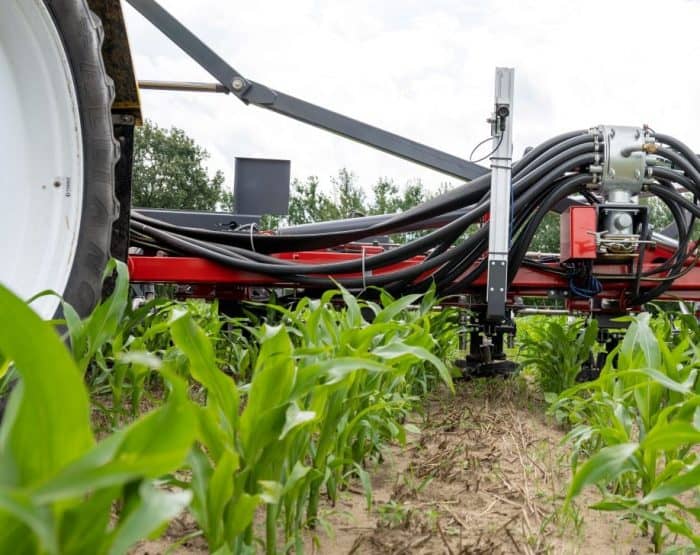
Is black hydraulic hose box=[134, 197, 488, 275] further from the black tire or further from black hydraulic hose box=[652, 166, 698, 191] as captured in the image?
the black tire

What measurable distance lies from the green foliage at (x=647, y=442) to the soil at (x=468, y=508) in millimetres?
92

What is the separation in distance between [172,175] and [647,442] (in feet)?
104

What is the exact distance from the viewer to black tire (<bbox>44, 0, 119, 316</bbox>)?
152 cm

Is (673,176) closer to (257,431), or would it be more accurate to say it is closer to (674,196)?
(674,196)

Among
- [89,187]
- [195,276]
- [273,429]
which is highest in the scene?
[89,187]

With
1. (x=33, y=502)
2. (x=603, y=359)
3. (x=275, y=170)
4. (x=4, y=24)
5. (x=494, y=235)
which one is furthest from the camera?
(x=275, y=170)

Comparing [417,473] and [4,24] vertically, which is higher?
[4,24]

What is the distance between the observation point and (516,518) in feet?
4.69

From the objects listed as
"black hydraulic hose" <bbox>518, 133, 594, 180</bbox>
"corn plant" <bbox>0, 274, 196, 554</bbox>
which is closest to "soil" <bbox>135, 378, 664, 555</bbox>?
"corn plant" <bbox>0, 274, 196, 554</bbox>

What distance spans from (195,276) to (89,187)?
4.22 feet

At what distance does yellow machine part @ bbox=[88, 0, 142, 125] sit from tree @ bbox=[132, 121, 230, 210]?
94.5 ft

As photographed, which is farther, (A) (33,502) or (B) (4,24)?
Answer: (B) (4,24)

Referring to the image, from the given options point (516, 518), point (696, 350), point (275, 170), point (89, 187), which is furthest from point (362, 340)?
point (275, 170)

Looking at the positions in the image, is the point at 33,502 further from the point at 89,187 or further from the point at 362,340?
the point at 89,187
